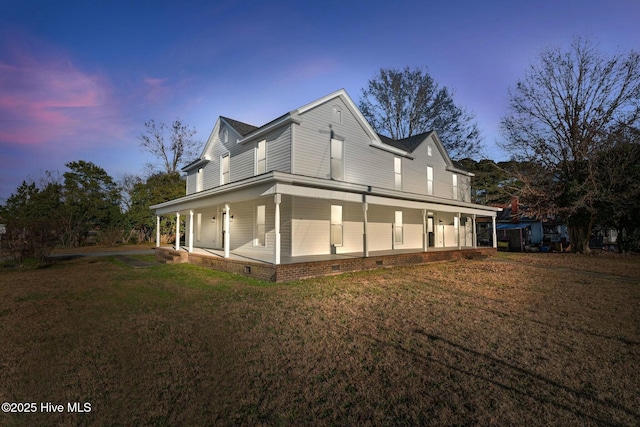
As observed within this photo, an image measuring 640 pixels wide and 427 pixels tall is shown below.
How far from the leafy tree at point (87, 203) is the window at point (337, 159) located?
24.0 m

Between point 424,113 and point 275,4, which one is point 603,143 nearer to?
point 424,113

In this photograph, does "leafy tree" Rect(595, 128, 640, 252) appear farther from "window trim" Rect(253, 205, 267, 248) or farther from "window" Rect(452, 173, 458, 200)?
"window trim" Rect(253, 205, 267, 248)

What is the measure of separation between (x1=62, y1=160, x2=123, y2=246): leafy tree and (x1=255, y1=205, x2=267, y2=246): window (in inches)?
833

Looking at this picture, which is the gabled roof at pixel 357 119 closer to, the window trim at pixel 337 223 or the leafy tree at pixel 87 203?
the window trim at pixel 337 223

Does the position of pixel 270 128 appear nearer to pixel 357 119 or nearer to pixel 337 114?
pixel 337 114

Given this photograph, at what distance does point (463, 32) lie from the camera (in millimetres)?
11438

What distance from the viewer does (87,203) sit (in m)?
26.9

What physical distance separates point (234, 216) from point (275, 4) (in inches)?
359

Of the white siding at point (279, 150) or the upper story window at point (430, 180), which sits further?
the upper story window at point (430, 180)

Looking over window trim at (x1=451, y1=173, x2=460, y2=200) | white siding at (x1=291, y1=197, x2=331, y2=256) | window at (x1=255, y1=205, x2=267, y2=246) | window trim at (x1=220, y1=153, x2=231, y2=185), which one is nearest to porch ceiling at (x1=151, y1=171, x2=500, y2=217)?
white siding at (x1=291, y1=197, x2=331, y2=256)

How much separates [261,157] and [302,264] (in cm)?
591

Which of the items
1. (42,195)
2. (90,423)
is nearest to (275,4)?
(90,423)

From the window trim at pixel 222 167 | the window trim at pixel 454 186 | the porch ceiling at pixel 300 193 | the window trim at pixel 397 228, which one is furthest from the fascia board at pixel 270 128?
the window trim at pixel 454 186

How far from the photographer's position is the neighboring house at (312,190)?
38.7ft
